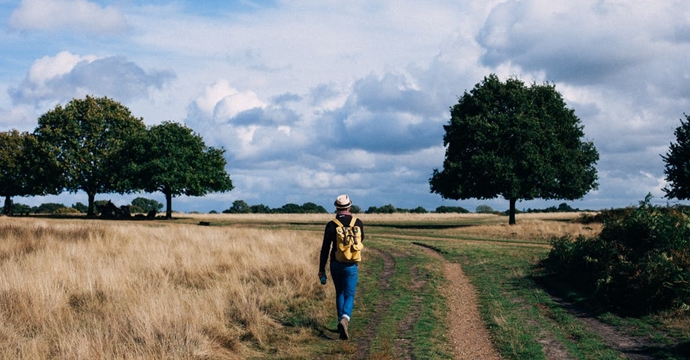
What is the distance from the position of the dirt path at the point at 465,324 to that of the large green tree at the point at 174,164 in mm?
47715

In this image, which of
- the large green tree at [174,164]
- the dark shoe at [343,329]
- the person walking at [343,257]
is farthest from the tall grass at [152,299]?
the large green tree at [174,164]

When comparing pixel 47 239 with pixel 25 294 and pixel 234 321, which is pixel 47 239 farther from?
pixel 234 321

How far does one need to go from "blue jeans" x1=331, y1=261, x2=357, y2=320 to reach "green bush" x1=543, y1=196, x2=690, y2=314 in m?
7.15

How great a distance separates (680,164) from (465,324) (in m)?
49.1

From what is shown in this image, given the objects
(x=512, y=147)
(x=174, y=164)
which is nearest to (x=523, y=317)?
(x=512, y=147)

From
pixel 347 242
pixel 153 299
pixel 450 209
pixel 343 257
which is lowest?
pixel 153 299

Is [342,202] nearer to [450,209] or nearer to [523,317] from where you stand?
[523,317]

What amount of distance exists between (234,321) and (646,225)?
1219 centimetres

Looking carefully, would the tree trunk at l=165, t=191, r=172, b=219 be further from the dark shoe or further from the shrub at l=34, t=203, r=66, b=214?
the dark shoe

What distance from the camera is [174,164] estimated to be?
60531mm

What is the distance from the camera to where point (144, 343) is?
9539mm

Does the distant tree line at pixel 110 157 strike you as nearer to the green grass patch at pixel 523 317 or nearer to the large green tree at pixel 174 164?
the large green tree at pixel 174 164

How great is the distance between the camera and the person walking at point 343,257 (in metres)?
10.7

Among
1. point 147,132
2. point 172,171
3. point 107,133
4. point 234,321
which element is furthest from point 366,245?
point 107,133
